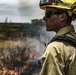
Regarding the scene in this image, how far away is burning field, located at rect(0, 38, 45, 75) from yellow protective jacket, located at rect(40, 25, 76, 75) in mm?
5395

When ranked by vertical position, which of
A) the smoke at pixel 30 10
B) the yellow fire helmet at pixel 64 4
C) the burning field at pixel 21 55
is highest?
the yellow fire helmet at pixel 64 4

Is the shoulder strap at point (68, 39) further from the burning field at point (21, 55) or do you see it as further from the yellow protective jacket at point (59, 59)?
the burning field at point (21, 55)

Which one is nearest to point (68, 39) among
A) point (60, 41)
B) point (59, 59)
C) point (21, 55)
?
point (60, 41)

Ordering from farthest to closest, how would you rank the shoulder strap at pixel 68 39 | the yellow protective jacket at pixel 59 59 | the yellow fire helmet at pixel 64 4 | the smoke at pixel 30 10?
the smoke at pixel 30 10, the yellow fire helmet at pixel 64 4, the shoulder strap at pixel 68 39, the yellow protective jacket at pixel 59 59

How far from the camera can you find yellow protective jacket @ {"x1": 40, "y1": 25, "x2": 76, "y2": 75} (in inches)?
125

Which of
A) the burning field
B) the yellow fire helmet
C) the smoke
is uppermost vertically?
Answer: the yellow fire helmet

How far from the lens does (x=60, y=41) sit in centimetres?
330

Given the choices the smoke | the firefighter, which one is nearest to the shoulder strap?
the firefighter

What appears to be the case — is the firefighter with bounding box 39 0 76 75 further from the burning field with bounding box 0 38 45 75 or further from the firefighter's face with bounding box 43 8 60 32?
the burning field with bounding box 0 38 45 75

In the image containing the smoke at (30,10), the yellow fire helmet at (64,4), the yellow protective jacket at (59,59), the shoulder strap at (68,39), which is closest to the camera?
the yellow protective jacket at (59,59)

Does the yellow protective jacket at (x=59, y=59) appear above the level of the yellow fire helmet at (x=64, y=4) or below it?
below

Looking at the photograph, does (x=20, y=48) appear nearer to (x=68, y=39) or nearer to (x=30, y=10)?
(x=30, y=10)

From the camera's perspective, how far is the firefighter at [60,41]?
10.5 ft

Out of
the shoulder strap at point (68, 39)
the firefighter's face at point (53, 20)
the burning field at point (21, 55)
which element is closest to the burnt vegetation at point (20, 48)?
the burning field at point (21, 55)
